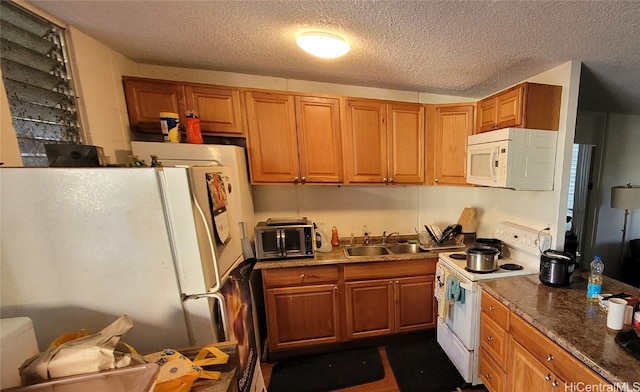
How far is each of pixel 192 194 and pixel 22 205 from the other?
1.94 ft

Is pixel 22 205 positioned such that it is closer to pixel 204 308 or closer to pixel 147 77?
pixel 204 308

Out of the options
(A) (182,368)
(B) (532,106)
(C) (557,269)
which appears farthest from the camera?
(B) (532,106)

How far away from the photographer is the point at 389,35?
1.33 m

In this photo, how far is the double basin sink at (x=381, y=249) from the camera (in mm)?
2344

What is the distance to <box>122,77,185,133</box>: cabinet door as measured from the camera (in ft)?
5.61

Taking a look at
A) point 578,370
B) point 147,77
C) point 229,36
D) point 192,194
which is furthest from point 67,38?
point 578,370

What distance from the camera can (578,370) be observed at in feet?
3.20

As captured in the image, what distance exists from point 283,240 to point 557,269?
76.0 inches

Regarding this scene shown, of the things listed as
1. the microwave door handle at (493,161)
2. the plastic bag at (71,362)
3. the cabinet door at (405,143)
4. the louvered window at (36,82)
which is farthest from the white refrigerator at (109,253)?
the microwave door handle at (493,161)

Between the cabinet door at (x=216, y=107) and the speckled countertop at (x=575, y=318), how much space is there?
2259mm

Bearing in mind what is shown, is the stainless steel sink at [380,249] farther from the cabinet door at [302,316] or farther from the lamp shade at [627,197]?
the lamp shade at [627,197]

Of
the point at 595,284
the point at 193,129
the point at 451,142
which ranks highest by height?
the point at 193,129

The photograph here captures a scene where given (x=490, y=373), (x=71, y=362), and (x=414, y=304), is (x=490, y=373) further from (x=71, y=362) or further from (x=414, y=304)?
(x=71, y=362)

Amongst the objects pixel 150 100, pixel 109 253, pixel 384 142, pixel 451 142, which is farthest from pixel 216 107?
pixel 451 142
